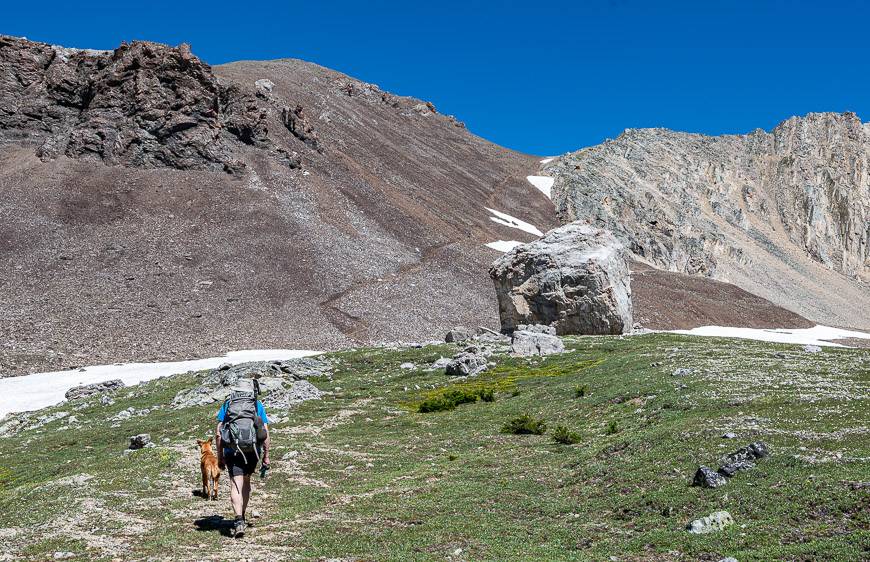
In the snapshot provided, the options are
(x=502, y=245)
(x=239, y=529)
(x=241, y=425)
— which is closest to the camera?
(x=239, y=529)

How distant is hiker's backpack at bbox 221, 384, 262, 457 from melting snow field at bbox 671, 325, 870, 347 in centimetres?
9177

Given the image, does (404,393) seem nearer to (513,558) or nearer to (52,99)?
(513,558)

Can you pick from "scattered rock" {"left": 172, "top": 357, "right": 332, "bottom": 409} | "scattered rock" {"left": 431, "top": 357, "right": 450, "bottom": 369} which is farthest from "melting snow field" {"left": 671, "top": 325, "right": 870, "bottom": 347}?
"scattered rock" {"left": 172, "top": 357, "right": 332, "bottom": 409}

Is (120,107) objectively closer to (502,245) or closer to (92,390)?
(502,245)

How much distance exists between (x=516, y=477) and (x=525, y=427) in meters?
6.98

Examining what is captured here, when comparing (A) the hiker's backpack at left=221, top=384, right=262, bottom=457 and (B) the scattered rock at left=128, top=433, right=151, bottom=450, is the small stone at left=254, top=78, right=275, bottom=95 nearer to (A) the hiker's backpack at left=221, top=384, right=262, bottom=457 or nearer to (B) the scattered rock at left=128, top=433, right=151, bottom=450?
(B) the scattered rock at left=128, top=433, right=151, bottom=450

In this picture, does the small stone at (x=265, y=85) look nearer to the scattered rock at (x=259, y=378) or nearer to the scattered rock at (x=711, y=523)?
the scattered rock at (x=259, y=378)

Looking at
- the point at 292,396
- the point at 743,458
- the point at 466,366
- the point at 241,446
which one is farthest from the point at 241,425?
the point at 466,366

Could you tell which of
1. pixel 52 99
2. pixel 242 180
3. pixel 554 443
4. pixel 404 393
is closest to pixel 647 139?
pixel 242 180

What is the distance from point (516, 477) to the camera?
20969 mm

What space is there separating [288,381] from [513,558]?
31.0m

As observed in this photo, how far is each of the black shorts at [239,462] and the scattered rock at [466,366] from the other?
2976 centimetres

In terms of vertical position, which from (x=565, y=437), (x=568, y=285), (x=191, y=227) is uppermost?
(x=191, y=227)

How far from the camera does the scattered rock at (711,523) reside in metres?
14.2
